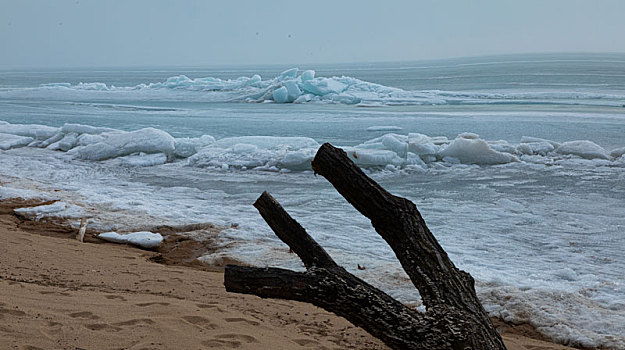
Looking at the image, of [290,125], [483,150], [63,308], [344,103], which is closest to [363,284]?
[63,308]

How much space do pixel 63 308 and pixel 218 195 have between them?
→ 18.0 feet

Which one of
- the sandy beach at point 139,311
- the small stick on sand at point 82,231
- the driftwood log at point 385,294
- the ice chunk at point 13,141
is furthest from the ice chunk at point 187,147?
the driftwood log at point 385,294

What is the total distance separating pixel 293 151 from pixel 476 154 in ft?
11.5

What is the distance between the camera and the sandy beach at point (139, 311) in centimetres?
308

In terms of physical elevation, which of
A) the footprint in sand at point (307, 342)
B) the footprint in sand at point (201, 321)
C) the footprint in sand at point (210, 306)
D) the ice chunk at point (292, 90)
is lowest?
the footprint in sand at point (307, 342)

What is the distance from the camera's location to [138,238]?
6059mm

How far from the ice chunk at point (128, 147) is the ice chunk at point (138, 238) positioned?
6481 millimetres

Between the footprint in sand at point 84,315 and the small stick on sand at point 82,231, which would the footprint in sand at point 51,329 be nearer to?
the footprint in sand at point 84,315

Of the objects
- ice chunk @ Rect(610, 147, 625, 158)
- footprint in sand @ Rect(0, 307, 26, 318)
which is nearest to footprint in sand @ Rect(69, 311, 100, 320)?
footprint in sand @ Rect(0, 307, 26, 318)

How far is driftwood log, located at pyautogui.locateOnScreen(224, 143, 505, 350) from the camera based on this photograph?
2289 mm

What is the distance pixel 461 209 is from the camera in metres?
7.85

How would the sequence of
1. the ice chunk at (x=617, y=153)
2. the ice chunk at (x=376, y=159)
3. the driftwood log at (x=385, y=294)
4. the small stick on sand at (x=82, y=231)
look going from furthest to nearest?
the ice chunk at (x=617, y=153) < the ice chunk at (x=376, y=159) < the small stick on sand at (x=82, y=231) < the driftwood log at (x=385, y=294)

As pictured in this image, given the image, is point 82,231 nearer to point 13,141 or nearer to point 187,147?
point 187,147

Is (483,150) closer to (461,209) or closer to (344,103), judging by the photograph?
(461,209)
